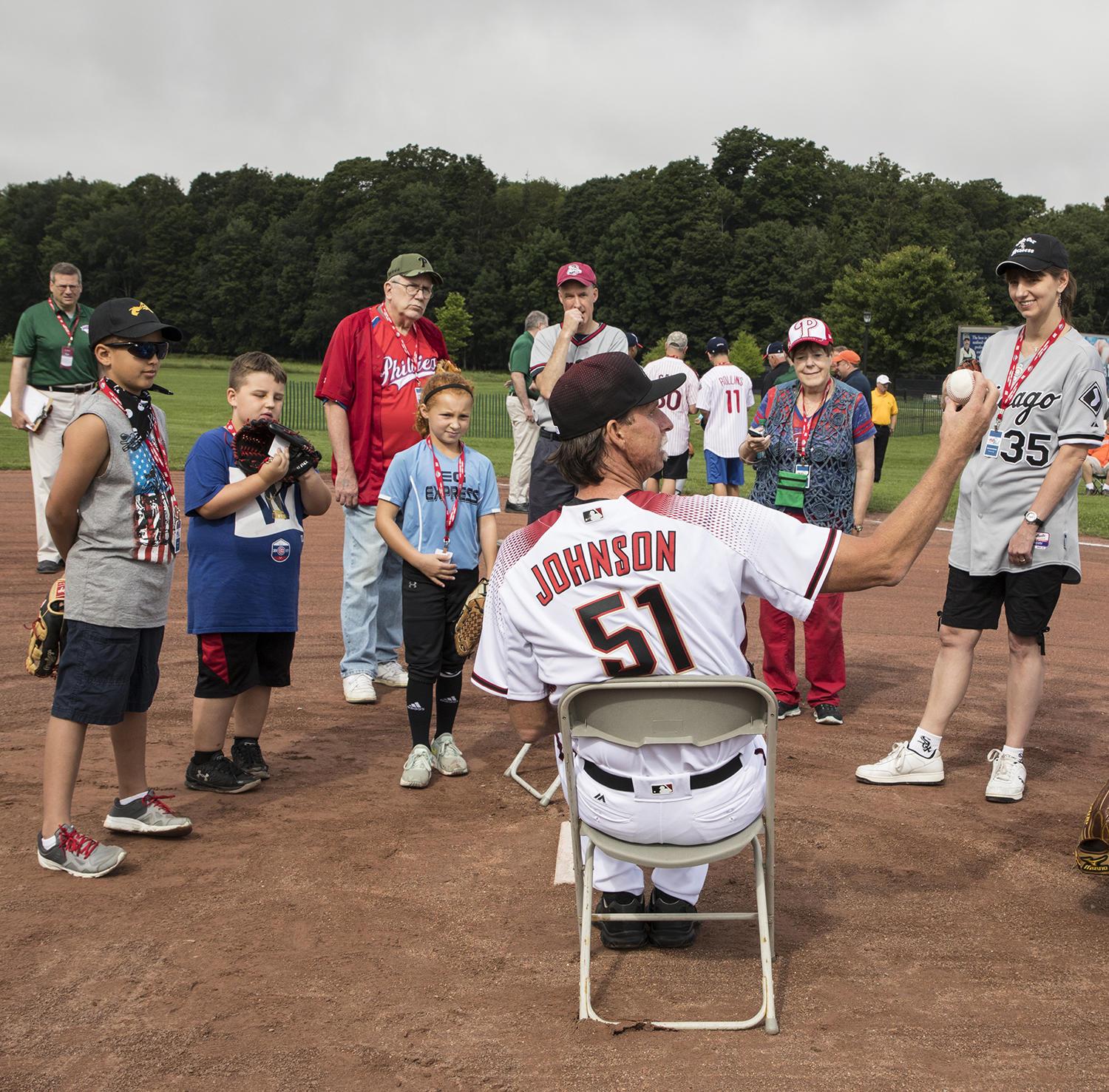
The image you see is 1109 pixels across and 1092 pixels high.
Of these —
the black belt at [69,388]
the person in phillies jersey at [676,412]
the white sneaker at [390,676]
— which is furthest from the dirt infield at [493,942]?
the person in phillies jersey at [676,412]

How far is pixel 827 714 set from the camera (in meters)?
6.79

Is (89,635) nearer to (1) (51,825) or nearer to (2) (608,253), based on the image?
(1) (51,825)

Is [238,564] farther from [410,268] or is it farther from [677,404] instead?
[677,404]

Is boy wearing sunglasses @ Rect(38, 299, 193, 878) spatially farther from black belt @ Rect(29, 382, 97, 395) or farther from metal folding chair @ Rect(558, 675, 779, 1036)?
black belt @ Rect(29, 382, 97, 395)

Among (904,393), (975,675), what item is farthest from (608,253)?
(975,675)

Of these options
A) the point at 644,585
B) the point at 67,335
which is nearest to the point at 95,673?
the point at 644,585

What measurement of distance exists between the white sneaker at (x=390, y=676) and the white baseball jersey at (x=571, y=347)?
1.83m

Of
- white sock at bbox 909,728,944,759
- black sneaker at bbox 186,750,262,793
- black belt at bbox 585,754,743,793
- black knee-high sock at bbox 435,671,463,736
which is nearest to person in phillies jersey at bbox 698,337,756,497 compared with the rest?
white sock at bbox 909,728,944,759

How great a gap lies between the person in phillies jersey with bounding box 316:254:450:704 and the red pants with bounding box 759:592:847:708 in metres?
2.37

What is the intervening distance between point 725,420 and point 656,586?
1153 centimetres

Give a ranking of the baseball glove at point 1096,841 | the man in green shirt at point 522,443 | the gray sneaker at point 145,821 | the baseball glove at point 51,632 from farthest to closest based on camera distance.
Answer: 1. the man in green shirt at point 522,443
2. the gray sneaker at point 145,821
3. the baseball glove at point 51,632
4. the baseball glove at point 1096,841

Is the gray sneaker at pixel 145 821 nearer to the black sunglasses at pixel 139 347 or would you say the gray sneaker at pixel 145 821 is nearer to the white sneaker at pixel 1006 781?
the black sunglasses at pixel 139 347

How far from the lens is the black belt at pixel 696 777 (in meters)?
3.41

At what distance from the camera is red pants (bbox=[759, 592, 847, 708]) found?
6.73m
